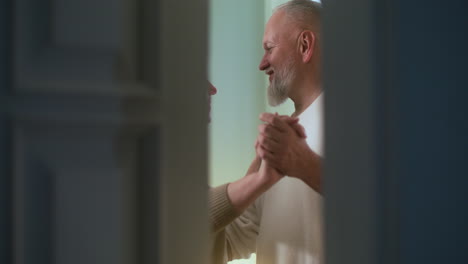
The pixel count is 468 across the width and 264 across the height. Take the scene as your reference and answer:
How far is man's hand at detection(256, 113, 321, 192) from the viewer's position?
104cm

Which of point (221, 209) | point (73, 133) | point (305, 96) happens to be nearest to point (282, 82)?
point (305, 96)

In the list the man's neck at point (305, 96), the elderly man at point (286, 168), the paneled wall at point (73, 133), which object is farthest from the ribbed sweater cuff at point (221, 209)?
the paneled wall at point (73, 133)

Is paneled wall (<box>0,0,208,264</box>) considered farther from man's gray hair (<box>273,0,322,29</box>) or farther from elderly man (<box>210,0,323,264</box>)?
man's gray hair (<box>273,0,322,29</box>)

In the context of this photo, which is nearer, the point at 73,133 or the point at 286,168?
the point at 73,133

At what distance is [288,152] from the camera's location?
106 cm

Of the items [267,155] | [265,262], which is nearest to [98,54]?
[267,155]

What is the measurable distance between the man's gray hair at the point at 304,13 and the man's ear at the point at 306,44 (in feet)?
0.14

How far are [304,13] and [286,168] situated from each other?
550 mm

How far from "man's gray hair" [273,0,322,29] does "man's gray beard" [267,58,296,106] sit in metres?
0.13

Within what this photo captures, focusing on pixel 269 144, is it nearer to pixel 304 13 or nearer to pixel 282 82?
pixel 282 82

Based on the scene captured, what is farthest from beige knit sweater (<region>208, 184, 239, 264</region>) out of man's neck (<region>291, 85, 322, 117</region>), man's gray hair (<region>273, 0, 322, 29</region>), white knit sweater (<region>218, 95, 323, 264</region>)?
man's gray hair (<region>273, 0, 322, 29</region>)

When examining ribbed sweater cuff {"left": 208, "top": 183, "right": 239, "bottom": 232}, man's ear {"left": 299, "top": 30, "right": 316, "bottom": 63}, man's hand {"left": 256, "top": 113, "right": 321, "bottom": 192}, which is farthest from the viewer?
man's ear {"left": 299, "top": 30, "right": 316, "bottom": 63}

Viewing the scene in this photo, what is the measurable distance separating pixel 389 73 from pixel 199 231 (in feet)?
0.71

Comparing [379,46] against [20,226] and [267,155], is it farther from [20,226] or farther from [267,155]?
[267,155]
